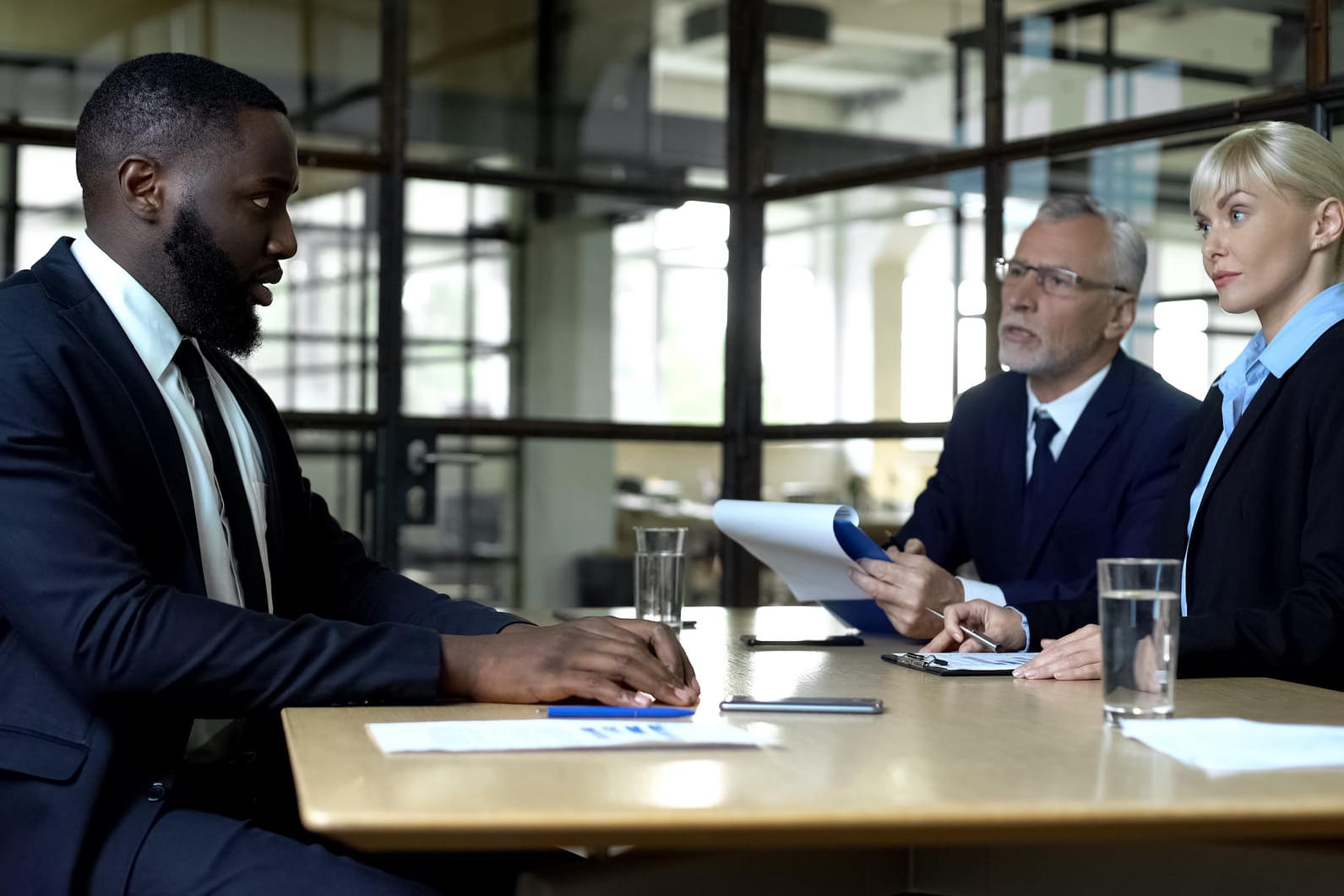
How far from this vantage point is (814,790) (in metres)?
1.11

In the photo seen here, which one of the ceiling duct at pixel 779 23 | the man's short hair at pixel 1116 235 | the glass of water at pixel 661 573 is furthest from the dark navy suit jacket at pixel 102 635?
the ceiling duct at pixel 779 23

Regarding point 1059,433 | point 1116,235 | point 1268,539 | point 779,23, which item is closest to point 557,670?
point 1268,539

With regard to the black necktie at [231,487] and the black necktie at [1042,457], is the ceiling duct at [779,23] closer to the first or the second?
the black necktie at [1042,457]

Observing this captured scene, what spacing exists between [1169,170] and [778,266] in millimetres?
1140

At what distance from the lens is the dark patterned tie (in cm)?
280

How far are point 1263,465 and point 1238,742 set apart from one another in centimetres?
88

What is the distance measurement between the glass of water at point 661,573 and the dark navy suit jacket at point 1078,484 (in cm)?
69

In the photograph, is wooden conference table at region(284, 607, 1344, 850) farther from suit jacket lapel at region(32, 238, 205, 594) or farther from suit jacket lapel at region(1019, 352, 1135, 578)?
suit jacket lapel at region(1019, 352, 1135, 578)

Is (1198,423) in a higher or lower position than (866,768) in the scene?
higher

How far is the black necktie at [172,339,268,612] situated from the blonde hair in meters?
1.54

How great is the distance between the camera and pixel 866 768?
119 cm

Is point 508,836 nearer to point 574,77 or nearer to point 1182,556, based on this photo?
point 1182,556

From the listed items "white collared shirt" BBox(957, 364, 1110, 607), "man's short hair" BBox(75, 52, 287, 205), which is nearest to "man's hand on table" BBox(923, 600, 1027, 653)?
"white collared shirt" BBox(957, 364, 1110, 607)

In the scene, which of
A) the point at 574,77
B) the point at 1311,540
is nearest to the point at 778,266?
the point at 574,77
